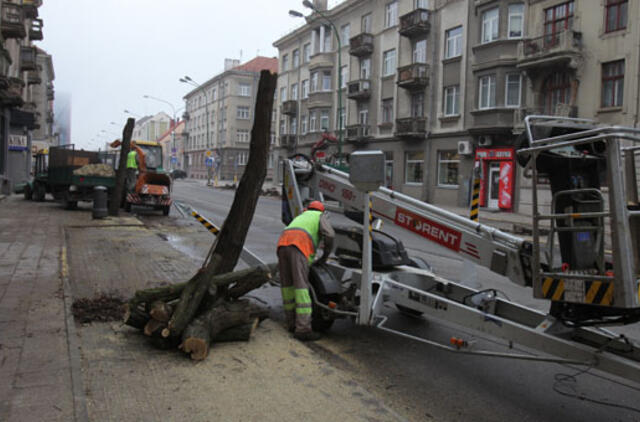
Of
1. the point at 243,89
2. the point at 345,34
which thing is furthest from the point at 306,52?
the point at 243,89

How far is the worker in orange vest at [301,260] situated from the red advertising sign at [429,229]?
29.6 inches

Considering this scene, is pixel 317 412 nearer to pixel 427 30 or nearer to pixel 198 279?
pixel 198 279

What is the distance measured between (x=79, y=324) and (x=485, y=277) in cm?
644

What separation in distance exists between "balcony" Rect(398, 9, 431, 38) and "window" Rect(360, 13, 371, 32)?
5266 millimetres

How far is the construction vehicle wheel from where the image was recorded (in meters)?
23.5

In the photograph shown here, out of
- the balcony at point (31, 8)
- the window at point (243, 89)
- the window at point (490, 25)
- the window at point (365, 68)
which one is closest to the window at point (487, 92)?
the window at point (490, 25)

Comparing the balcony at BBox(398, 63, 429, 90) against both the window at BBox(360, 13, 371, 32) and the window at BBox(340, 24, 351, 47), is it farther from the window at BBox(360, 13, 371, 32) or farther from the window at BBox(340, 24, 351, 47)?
the window at BBox(340, 24, 351, 47)

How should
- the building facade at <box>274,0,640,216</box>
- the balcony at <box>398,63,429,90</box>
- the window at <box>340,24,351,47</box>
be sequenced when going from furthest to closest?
the window at <box>340,24,351,47</box>
the balcony at <box>398,63,429,90</box>
the building facade at <box>274,0,640,216</box>

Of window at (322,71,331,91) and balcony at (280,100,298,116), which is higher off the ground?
window at (322,71,331,91)

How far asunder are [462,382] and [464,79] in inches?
1010

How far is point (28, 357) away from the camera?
450 centimetres

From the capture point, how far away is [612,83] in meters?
21.5

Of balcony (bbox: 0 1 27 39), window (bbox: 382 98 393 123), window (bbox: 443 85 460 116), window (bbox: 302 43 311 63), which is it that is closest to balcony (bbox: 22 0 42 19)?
balcony (bbox: 0 1 27 39)

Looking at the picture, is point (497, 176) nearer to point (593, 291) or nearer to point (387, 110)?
point (387, 110)
